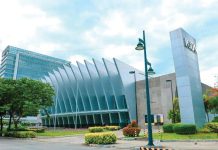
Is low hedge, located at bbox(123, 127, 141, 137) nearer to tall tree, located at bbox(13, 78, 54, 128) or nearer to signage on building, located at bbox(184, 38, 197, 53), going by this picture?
signage on building, located at bbox(184, 38, 197, 53)

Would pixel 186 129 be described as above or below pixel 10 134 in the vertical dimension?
above

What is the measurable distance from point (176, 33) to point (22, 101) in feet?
81.0

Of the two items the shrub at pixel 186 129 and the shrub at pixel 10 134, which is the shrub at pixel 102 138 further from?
the shrub at pixel 10 134

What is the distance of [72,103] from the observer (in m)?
82.0

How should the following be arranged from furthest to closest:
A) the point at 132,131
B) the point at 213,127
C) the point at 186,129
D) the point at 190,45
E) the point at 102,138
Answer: the point at 190,45 < the point at 132,131 < the point at 213,127 < the point at 186,129 < the point at 102,138

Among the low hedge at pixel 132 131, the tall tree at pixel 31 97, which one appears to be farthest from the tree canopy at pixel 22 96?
the low hedge at pixel 132 131

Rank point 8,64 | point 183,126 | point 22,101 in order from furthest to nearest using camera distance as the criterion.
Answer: point 8,64 → point 22,101 → point 183,126

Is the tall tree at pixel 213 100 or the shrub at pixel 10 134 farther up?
the tall tree at pixel 213 100

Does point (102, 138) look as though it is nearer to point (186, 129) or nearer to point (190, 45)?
point (186, 129)

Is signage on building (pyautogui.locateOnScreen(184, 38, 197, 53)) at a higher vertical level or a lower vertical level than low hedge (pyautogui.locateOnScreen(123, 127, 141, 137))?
higher

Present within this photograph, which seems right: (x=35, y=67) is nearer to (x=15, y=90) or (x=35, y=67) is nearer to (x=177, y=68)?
(x=15, y=90)

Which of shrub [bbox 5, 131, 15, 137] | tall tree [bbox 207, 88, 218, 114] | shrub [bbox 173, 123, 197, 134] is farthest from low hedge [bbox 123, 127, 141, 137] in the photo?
shrub [bbox 5, 131, 15, 137]

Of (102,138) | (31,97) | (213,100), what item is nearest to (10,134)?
(31,97)

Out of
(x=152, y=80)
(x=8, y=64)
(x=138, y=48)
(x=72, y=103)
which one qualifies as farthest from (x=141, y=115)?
(x=8, y=64)
